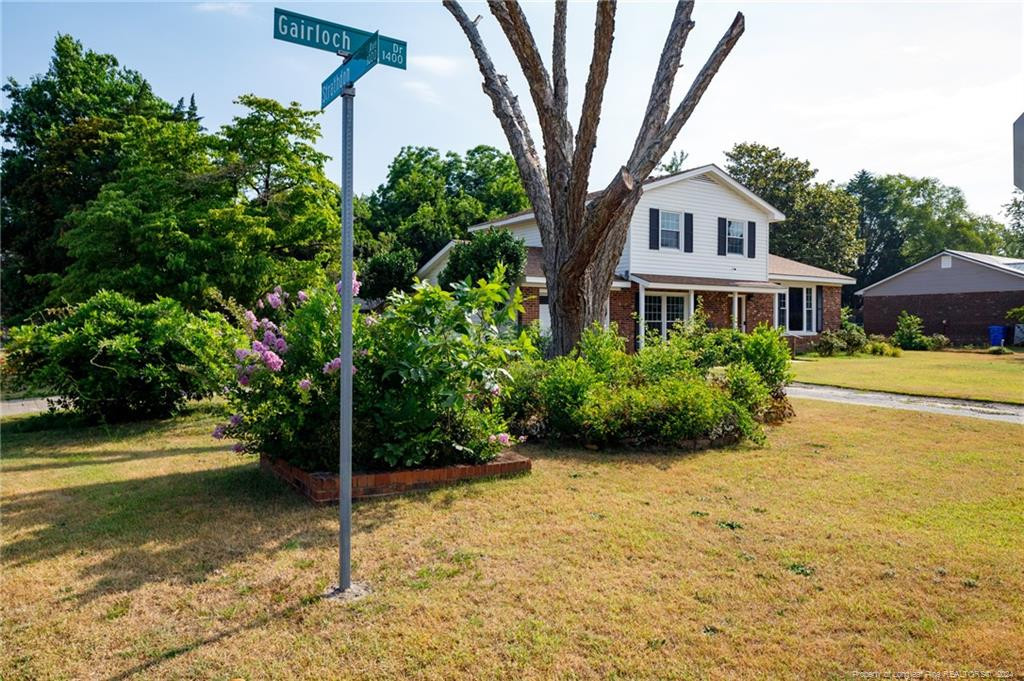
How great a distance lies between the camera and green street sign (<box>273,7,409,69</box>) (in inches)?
130

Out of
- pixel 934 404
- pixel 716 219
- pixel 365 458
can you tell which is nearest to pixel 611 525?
pixel 365 458

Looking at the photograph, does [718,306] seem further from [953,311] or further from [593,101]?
[593,101]

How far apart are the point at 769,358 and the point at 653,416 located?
3.08 meters

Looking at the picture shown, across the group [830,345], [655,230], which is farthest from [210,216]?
[830,345]

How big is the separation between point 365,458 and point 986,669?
14.4ft

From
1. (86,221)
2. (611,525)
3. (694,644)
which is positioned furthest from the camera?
(86,221)

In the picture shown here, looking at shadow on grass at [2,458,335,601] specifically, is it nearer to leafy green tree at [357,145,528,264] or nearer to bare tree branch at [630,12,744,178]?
bare tree branch at [630,12,744,178]

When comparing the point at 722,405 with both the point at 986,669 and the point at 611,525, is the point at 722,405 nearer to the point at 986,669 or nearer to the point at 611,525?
the point at 611,525

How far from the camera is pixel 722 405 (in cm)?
765

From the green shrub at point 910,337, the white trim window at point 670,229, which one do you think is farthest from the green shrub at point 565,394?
the green shrub at point 910,337

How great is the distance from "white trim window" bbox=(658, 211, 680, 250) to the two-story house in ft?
0.11

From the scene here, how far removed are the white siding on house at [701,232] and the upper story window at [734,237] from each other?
0.17 m

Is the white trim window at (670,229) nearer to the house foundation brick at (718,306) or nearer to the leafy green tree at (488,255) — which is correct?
the house foundation brick at (718,306)

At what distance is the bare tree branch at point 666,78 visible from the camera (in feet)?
33.8
